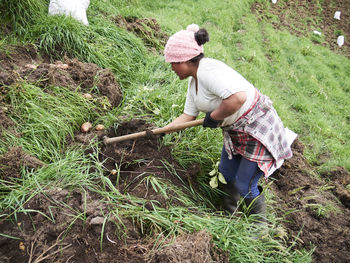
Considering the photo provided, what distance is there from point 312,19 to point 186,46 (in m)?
9.37

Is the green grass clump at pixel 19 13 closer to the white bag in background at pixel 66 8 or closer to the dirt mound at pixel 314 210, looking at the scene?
the white bag in background at pixel 66 8

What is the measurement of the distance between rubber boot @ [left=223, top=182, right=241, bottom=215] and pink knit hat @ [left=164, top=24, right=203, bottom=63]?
1224 mm

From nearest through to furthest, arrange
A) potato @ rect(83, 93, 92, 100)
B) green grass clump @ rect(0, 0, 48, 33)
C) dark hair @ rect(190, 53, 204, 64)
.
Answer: dark hair @ rect(190, 53, 204, 64)
potato @ rect(83, 93, 92, 100)
green grass clump @ rect(0, 0, 48, 33)

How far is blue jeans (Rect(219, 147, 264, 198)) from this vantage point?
7.73 feet

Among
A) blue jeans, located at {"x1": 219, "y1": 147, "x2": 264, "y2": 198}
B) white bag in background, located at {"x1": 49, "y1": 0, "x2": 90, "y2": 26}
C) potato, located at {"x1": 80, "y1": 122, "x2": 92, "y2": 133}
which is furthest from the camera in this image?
white bag in background, located at {"x1": 49, "y1": 0, "x2": 90, "y2": 26}

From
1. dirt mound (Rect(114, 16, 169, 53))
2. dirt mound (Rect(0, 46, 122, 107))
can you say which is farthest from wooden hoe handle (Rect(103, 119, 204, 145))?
dirt mound (Rect(114, 16, 169, 53))

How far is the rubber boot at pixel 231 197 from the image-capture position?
99.9 inches

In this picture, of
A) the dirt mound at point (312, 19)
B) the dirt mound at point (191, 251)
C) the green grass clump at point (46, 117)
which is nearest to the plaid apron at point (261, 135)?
the dirt mound at point (191, 251)

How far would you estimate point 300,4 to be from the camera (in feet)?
33.8

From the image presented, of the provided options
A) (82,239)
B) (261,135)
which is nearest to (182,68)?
(261,135)

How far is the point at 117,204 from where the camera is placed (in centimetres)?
199

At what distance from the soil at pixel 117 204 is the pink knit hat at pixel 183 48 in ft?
2.67

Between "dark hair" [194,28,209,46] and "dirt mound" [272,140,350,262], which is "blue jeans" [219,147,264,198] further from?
"dark hair" [194,28,209,46]

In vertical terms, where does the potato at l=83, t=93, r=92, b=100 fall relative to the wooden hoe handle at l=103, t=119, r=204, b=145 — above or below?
below
